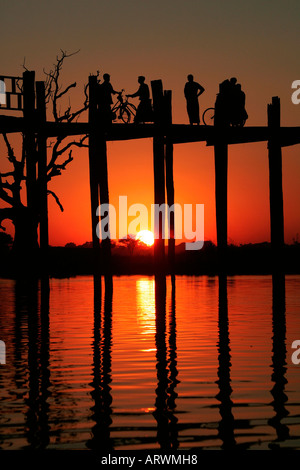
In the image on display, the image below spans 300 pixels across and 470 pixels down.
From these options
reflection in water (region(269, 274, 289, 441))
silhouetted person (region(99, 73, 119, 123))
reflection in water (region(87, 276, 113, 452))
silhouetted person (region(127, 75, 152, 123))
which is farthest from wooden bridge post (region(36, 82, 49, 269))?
reflection in water (region(269, 274, 289, 441))

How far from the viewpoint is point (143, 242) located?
7525 cm

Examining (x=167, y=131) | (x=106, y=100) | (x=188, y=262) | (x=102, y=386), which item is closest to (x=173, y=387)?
(x=102, y=386)

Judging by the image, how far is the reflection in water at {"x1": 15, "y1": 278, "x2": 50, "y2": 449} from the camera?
6.93m

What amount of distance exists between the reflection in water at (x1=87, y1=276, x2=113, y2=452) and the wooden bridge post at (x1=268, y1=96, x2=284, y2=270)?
16.8 ft

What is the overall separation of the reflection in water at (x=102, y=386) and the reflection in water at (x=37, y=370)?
0.39 metres

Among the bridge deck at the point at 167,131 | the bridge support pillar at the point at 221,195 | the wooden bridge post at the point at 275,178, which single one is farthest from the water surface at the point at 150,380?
the bridge deck at the point at 167,131

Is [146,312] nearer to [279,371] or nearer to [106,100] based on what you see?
[106,100]

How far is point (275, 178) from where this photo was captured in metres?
20.2

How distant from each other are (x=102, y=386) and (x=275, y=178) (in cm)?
1203

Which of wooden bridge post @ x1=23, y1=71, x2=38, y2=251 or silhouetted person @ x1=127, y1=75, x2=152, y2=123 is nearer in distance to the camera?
wooden bridge post @ x1=23, y1=71, x2=38, y2=251

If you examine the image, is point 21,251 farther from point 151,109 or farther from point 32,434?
point 32,434

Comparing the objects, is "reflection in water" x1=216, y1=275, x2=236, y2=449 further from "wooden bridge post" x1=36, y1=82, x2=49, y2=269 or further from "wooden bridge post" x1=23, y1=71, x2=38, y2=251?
"wooden bridge post" x1=23, y1=71, x2=38, y2=251

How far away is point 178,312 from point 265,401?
→ 33.9ft

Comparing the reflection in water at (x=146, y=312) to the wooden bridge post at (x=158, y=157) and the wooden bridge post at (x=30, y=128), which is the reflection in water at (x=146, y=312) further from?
the wooden bridge post at (x=30, y=128)
